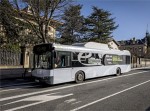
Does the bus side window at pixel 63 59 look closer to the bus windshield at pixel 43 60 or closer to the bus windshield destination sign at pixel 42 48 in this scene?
the bus windshield at pixel 43 60

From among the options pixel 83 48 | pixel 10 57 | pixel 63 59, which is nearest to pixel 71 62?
pixel 63 59

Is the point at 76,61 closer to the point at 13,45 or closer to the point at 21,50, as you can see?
the point at 21,50

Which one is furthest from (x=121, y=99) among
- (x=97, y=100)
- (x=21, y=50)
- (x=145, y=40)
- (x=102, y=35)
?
(x=145, y=40)

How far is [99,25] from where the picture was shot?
5656 cm

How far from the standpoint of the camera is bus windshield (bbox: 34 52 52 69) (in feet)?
55.0

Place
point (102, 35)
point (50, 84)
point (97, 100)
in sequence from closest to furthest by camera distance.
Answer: point (97, 100) → point (50, 84) → point (102, 35)

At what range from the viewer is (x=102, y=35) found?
5684 centimetres

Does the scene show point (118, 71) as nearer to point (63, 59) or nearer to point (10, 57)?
point (63, 59)

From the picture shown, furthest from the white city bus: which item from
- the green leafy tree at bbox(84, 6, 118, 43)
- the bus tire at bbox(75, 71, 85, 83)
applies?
the green leafy tree at bbox(84, 6, 118, 43)

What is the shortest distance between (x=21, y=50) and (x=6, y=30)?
7.83 m

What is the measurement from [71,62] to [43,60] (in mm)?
2068

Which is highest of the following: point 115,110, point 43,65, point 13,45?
A: point 13,45

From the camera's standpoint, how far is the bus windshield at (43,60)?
16.8m

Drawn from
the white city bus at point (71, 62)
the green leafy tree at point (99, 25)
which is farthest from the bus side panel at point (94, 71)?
the green leafy tree at point (99, 25)
